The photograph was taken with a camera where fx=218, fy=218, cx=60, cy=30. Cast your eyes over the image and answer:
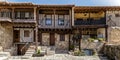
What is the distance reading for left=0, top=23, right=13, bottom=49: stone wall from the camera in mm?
29531

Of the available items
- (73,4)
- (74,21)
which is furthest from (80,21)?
(73,4)

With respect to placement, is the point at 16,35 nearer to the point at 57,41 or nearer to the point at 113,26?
the point at 57,41

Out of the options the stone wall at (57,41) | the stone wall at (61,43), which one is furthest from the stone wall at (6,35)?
the stone wall at (61,43)

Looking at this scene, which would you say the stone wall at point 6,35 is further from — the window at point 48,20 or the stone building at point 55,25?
the window at point 48,20

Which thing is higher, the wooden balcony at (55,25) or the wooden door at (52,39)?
the wooden balcony at (55,25)

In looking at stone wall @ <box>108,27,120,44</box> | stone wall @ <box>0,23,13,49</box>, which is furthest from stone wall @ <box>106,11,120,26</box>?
stone wall @ <box>0,23,13,49</box>

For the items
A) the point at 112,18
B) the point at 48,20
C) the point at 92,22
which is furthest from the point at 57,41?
the point at 112,18

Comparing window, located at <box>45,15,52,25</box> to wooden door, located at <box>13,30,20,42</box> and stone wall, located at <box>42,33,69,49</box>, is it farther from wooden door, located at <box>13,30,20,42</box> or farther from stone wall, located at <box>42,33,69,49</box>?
wooden door, located at <box>13,30,20,42</box>

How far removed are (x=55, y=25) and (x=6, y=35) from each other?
7.14 metres

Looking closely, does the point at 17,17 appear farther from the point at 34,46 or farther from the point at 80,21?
the point at 80,21

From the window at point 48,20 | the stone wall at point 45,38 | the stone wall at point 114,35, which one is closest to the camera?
the stone wall at point 114,35

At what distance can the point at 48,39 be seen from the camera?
3181cm

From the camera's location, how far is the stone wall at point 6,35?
29.5 m

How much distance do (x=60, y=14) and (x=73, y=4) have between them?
2.87 meters
